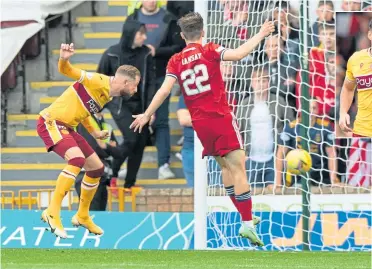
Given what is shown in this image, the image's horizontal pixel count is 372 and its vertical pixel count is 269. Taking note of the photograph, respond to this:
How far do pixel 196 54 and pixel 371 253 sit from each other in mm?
2768

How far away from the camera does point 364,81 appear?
1230cm

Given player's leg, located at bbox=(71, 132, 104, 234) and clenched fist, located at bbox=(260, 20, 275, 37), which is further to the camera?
player's leg, located at bbox=(71, 132, 104, 234)

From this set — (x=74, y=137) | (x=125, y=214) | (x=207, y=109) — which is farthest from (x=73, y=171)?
(x=125, y=214)

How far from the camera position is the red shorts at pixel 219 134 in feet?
40.3

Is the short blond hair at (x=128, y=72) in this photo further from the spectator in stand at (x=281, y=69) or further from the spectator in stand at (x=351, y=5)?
the spectator in stand at (x=351, y=5)

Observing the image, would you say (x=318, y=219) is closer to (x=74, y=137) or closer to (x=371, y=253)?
(x=371, y=253)

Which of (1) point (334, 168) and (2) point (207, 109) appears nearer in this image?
(2) point (207, 109)

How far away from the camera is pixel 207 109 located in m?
12.2

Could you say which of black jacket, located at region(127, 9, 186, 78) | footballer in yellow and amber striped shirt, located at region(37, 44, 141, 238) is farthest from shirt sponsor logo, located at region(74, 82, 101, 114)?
black jacket, located at region(127, 9, 186, 78)

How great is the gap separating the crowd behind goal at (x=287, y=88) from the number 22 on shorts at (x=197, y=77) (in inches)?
97.9

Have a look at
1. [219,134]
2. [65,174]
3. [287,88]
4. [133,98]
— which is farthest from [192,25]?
[133,98]

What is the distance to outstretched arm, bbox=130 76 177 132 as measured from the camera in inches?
448

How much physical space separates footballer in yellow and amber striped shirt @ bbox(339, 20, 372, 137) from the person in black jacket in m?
4.47

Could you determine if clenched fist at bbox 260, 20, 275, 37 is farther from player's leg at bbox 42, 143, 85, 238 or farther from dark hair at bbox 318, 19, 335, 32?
dark hair at bbox 318, 19, 335, 32
